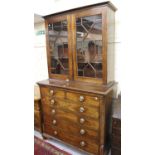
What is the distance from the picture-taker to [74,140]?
1.80 metres

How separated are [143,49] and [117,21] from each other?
1.55 meters

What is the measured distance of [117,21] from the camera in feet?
5.78

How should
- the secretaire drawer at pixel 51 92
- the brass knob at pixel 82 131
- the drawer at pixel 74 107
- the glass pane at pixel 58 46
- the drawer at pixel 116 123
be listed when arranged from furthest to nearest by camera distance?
the glass pane at pixel 58 46 → the secretaire drawer at pixel 51 92 → the brass knob at pixel 82 131 → the drawer at pixel 74 107 → the drawer at pixel 116 123

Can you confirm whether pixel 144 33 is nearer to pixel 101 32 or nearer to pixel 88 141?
pixel 101 32

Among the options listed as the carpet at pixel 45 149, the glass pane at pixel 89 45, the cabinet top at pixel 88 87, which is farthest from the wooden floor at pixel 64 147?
the glass pane at pixel 89 45

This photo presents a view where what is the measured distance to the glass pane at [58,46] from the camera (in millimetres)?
1896

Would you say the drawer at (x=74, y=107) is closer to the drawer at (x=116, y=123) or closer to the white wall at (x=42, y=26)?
the drawer at (x=116, y=123)

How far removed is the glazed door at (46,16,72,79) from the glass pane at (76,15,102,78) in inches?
6.1

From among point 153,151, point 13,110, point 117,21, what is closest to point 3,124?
point 13,110

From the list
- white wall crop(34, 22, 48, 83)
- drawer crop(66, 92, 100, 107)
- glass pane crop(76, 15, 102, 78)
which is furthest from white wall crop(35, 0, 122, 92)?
drawer crop(66, 92, 100, 107)

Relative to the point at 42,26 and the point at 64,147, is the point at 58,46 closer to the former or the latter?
the point at 42,26

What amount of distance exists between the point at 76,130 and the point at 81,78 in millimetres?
673

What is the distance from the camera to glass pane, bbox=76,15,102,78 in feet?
5.24

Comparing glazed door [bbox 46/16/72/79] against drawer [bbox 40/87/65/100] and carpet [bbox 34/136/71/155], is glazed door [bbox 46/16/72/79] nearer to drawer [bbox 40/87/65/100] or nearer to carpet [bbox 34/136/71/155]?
drawer [bbox 40/87/65/100]
